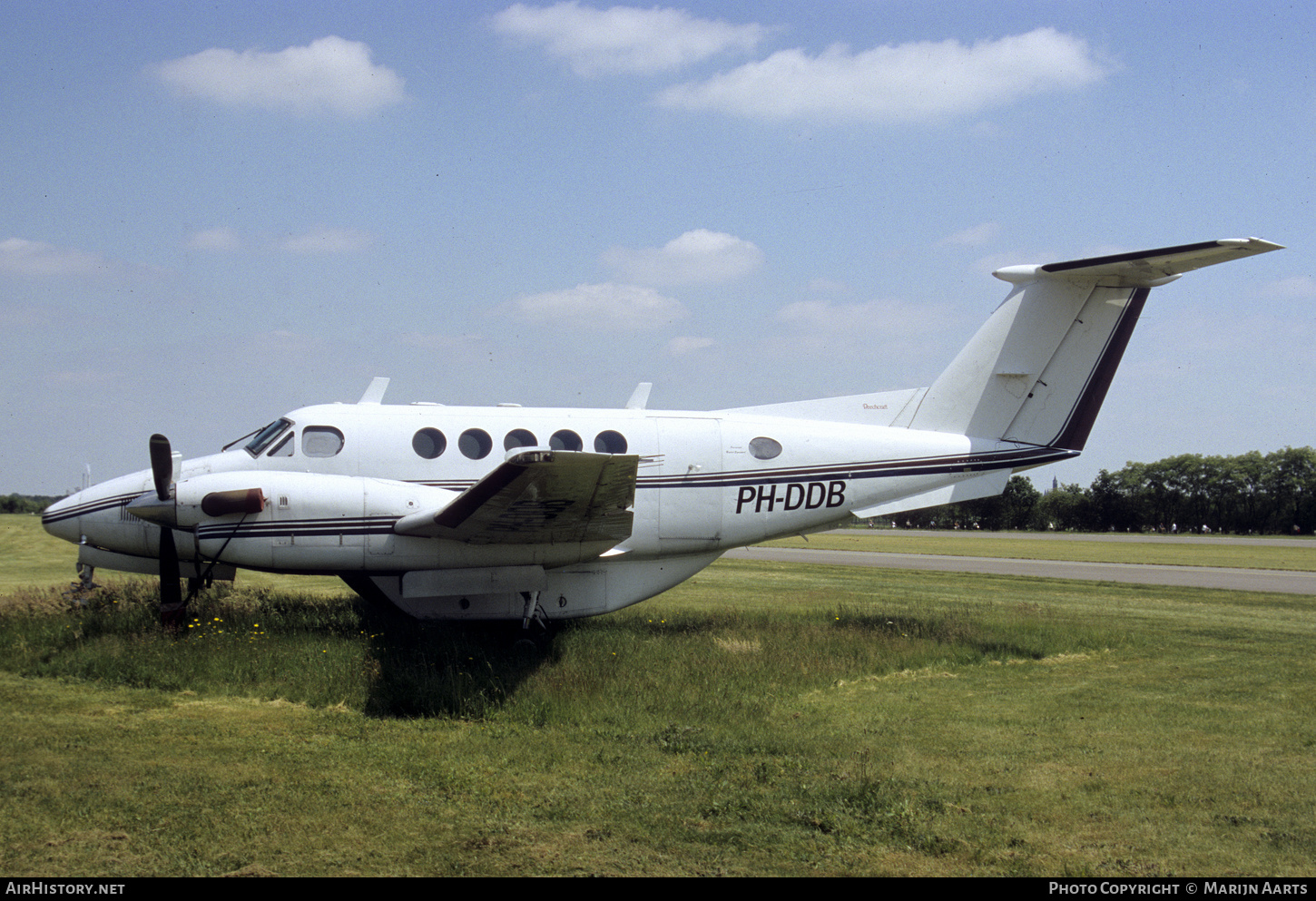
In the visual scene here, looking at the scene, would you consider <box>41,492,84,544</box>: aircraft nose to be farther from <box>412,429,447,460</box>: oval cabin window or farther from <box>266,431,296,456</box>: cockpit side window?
<box>412,429,447,460</box>: oval cabin window

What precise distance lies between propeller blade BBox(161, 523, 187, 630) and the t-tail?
9431 millimetres

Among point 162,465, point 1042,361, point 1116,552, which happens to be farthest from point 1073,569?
point 162,465

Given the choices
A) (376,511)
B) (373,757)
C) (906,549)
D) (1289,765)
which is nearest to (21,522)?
(906,549)

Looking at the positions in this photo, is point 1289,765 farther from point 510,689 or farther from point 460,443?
point 460,443

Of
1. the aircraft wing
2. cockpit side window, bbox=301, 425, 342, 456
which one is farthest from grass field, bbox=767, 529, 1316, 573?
cockpit side window, bbox=301, 425, 342, 456

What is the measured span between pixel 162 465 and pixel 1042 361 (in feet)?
35.8

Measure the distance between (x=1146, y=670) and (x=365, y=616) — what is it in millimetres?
9650

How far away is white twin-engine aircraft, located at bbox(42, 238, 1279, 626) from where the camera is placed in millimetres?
9594

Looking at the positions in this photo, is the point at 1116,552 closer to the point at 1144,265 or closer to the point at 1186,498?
the point at 1144,265

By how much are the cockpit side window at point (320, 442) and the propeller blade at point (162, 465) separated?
146 cm

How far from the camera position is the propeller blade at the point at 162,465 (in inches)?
374

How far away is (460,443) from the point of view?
35.4 feet

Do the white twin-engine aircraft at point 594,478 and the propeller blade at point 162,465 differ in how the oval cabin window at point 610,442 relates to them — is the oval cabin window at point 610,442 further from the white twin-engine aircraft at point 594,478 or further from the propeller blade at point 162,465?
the propeller blade at point 162,465

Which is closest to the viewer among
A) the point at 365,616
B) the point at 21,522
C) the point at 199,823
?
the point at 199,823
